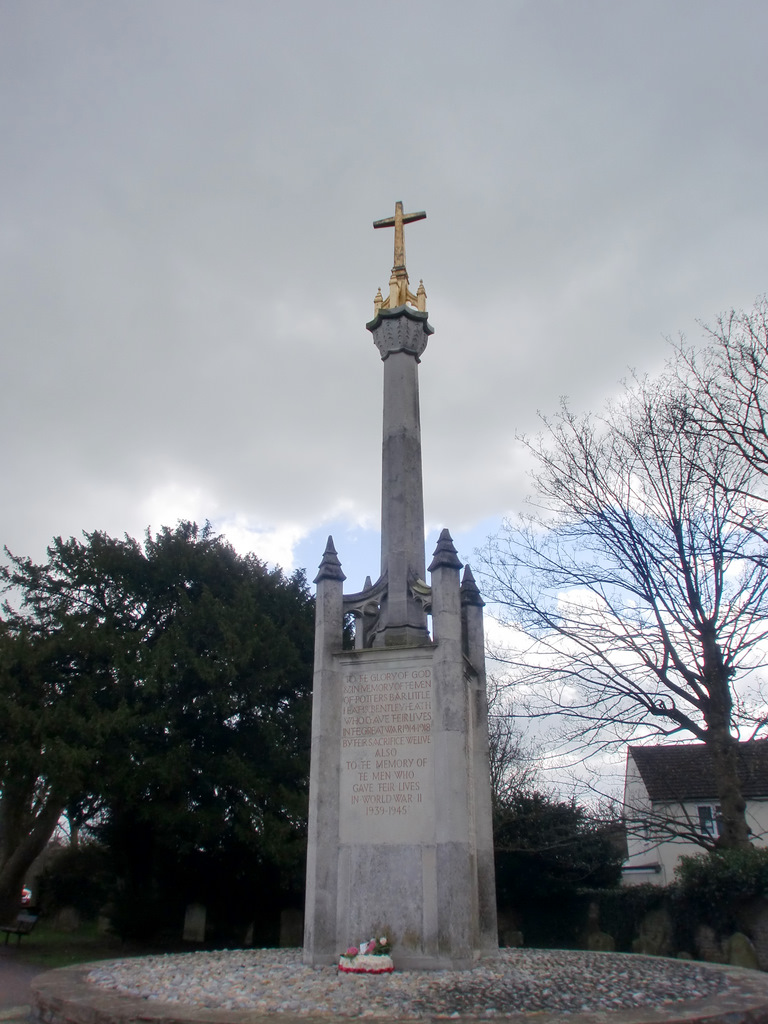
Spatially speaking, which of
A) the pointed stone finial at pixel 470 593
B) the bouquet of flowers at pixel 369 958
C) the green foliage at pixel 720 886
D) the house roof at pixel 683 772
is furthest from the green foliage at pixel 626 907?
the bouquet of flowers at pixel 369 958

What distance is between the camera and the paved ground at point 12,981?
35.2 feet

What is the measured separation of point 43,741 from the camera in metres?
20.5

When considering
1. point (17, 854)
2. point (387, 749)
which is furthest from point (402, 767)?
point (17, 854)

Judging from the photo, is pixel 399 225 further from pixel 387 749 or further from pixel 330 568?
pixel 387 749

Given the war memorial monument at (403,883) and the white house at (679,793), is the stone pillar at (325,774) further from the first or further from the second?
the white house at (679,793)

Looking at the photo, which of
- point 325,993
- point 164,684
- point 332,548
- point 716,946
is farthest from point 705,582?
point 164,684

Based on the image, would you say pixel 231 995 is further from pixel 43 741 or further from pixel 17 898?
pixel 17 898

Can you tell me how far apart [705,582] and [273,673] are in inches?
517

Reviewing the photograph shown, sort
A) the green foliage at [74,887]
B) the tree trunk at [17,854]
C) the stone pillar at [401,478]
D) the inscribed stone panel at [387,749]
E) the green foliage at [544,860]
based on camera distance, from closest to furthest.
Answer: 1. the inscribed stone panel at [387,749]
2. the stone pillar at [401,478]
3. the green foliage at [544,860]
4. the tree trunk at [17,854]
5. the green foliage at [74,887]

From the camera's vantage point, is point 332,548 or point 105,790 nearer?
point 332,548

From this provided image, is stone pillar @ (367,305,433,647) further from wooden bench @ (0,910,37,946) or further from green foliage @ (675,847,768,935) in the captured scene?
wooden bench @ (0,910,37,946)

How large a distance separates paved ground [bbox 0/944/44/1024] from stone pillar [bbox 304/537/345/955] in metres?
3.78

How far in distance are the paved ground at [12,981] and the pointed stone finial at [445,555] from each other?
305 inches

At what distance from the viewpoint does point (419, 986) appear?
8.55 meters
